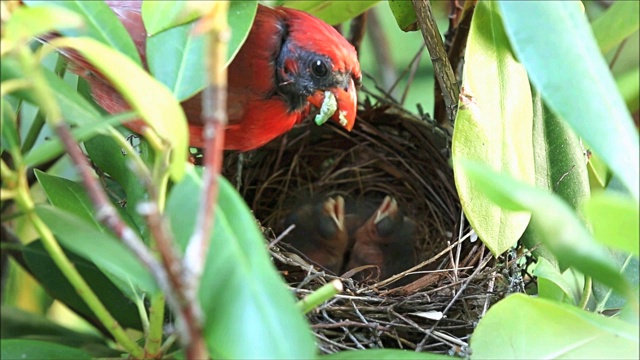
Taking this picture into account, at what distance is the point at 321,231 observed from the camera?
82.5 inches

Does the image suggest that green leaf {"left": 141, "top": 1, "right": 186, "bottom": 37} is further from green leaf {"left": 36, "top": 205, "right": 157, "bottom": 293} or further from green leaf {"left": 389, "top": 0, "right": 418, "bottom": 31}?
green leaf {"left": 389, "top": 0, "right": 418, "bottom": 31}

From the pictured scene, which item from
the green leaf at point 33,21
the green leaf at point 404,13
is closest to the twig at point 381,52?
the green leaf at point 404,13

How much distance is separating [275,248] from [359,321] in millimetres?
270

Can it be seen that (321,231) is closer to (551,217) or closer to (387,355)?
(387,355)

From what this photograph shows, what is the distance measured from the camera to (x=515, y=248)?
1405 millimetres

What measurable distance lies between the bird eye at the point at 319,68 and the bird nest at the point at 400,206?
348mm

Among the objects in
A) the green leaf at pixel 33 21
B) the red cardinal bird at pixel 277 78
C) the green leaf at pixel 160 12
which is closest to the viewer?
the green leaf at pixel 33 21

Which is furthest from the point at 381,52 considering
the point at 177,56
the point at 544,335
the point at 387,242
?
the point at 544,335

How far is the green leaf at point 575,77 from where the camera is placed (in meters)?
0.74

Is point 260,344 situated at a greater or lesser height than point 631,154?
lesser

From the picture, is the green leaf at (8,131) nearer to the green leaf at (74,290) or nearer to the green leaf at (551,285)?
the green leaf at (551,285)

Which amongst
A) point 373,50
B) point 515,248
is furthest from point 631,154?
point 373,50

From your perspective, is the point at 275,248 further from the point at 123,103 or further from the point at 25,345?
the point at 25,345

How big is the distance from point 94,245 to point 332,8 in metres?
1.03
